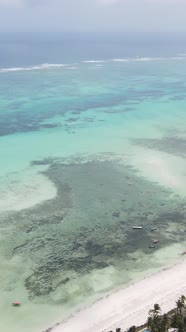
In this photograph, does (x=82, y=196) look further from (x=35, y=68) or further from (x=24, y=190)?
(x=35, y=68)

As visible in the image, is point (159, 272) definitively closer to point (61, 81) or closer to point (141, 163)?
point (141, 163)

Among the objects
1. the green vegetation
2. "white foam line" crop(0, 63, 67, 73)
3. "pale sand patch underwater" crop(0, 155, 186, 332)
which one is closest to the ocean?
"pale sand patch underwater" crop(0, 155, 186, 332)

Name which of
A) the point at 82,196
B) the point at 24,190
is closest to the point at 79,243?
the point at 82,196

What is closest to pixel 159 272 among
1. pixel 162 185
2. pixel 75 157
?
pixel 162 185

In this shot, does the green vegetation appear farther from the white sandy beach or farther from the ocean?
the ocean

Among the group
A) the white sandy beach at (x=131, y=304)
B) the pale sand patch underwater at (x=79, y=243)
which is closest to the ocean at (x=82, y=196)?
the pale sand patch underwater at (x=79, y=243)

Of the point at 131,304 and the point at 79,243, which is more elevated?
the point at 79,243
